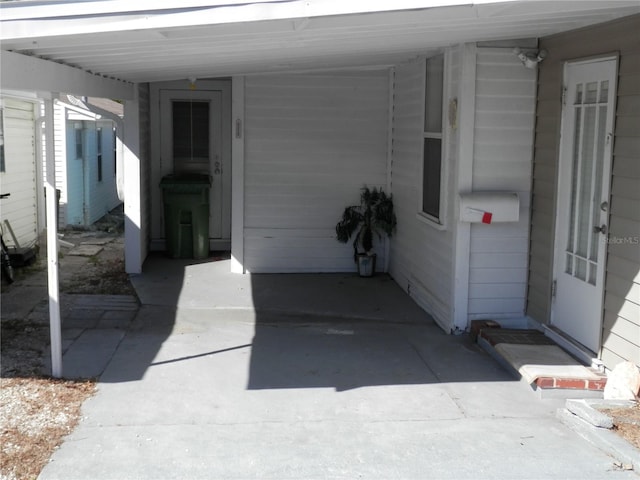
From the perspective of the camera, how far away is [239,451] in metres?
4.46

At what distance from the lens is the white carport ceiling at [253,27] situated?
158 inches

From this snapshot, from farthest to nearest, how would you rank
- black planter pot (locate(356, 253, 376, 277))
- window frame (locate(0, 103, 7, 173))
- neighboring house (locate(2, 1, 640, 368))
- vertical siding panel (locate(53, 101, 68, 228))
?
1. vertical siding panel (locate(53, 101, 68, 228))
2. window frame (locate(0, 103, 7, 173))
3. black planter pot (locate(356, 253, 376, 277))
4. neighboring house (locate(2, 1, 640, 368))

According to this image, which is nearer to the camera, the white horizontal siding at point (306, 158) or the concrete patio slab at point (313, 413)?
the concrete patio slab at point (313, 413)

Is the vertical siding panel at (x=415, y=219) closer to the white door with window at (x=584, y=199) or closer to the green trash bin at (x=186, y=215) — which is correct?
the white door with window at (x=584, y=199)

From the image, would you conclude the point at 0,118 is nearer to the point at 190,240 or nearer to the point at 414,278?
the point at 190,240

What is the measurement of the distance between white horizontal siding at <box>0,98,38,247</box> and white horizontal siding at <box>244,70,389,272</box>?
9.74 feet

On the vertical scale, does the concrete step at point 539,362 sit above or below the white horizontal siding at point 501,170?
below

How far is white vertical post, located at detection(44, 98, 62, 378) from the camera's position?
5191mm

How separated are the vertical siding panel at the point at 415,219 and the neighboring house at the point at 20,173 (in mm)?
Result: 4345

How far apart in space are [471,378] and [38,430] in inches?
115

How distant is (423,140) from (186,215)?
3.61m

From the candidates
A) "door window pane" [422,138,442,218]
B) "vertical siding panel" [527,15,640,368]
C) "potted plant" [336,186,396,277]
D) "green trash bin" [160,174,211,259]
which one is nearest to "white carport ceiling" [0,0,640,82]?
"vertical siding panel" [527,15,640,368]

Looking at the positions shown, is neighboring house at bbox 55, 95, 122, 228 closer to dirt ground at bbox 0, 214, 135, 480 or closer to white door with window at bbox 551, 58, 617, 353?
dirt ground at bbox 0, 214, 135, 480

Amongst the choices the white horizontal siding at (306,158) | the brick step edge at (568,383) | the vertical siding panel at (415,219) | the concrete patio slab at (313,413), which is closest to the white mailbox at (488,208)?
the vertical siding panel at (415,219)
